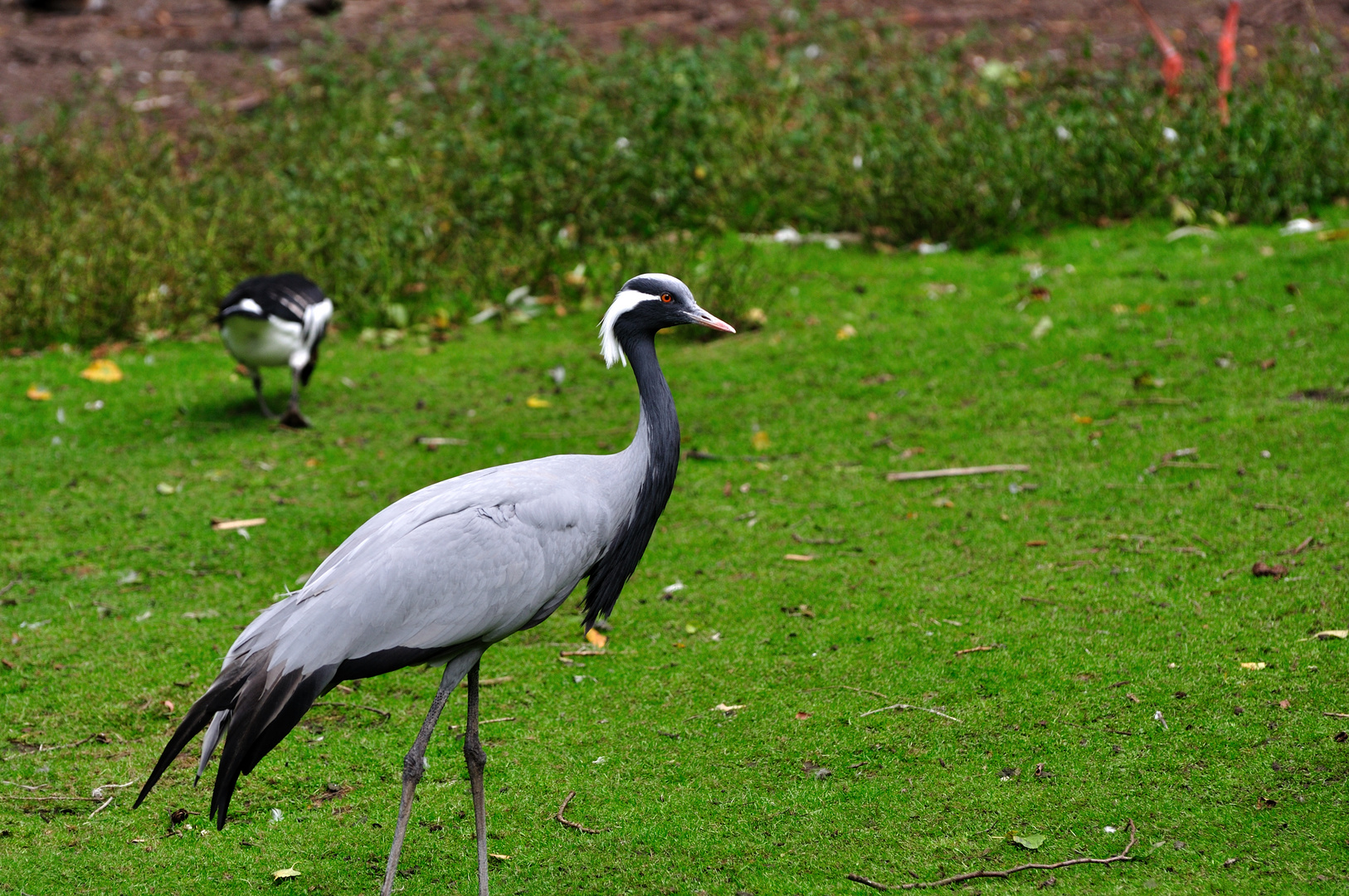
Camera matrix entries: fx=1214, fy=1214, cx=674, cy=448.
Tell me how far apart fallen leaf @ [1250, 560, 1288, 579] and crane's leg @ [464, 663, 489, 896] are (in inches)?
146

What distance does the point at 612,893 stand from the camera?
4.02 metres

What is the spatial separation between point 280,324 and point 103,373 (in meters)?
2.13

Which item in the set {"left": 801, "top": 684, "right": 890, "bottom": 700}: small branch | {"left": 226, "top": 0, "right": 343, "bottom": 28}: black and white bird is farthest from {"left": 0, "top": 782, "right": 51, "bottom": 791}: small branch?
{"left": 226, "top": 0, "right": 343, "bottom": 28}: black and white bird

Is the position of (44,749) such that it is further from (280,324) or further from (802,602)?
(280,324)

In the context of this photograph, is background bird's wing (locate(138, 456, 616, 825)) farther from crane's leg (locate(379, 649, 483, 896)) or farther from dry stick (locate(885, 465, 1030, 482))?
dry stick (locate(885, 465, 1030, 482))

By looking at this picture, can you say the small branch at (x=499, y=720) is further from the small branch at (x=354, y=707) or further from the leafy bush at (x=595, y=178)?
the leafy bush at (x=595, y=178)

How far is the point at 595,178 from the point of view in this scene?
10922mm

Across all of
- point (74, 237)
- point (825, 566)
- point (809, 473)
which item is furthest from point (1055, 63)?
point (74, 237)

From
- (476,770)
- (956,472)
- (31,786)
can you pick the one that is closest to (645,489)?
(476,770)

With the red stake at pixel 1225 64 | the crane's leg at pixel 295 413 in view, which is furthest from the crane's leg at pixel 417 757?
the red stake at pixel 1225 64

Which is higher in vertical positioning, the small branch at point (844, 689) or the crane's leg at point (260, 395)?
the crane's leg at point (260, 395)

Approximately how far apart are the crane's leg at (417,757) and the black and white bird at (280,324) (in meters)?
4.61

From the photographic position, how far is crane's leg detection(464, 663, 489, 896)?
13.1ft

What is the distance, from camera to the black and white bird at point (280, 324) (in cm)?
802
